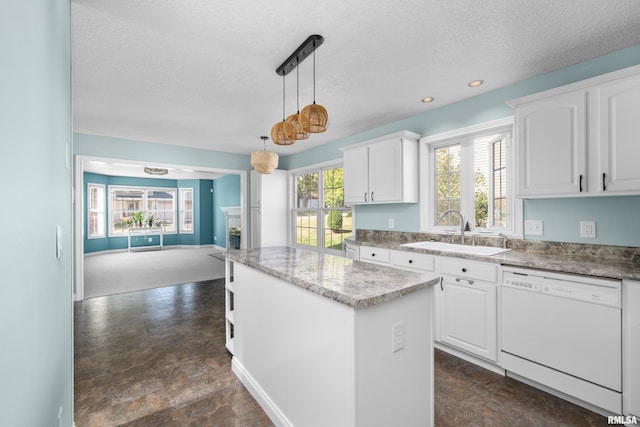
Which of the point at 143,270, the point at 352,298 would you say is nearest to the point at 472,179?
the point at 352,298

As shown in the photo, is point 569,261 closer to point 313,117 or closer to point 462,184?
point 462,184

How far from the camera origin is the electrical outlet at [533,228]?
2559mm

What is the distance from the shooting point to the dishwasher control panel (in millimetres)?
1761

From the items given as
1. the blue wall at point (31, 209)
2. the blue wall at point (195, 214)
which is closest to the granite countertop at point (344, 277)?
the blue wall at point (31, 209)

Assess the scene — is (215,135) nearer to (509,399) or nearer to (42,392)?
(42,392)

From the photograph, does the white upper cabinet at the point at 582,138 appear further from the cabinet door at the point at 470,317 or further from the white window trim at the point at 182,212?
the white window trim at the point at 182,212

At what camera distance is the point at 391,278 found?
149 cm

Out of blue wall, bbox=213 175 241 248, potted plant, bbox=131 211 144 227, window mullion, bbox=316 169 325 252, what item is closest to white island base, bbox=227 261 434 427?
window mullion, bbox=316 169 325 252

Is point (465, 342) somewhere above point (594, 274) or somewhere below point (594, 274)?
below

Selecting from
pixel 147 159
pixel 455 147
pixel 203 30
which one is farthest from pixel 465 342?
pixel 147 159

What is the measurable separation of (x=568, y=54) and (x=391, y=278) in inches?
91.3

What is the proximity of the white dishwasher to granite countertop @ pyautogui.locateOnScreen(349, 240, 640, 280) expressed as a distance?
49mm

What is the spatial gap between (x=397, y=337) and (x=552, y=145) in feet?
6.60

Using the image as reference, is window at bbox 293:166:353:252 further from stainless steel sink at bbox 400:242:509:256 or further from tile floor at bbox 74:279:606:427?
tile floor at bbox 74:279:606:427
